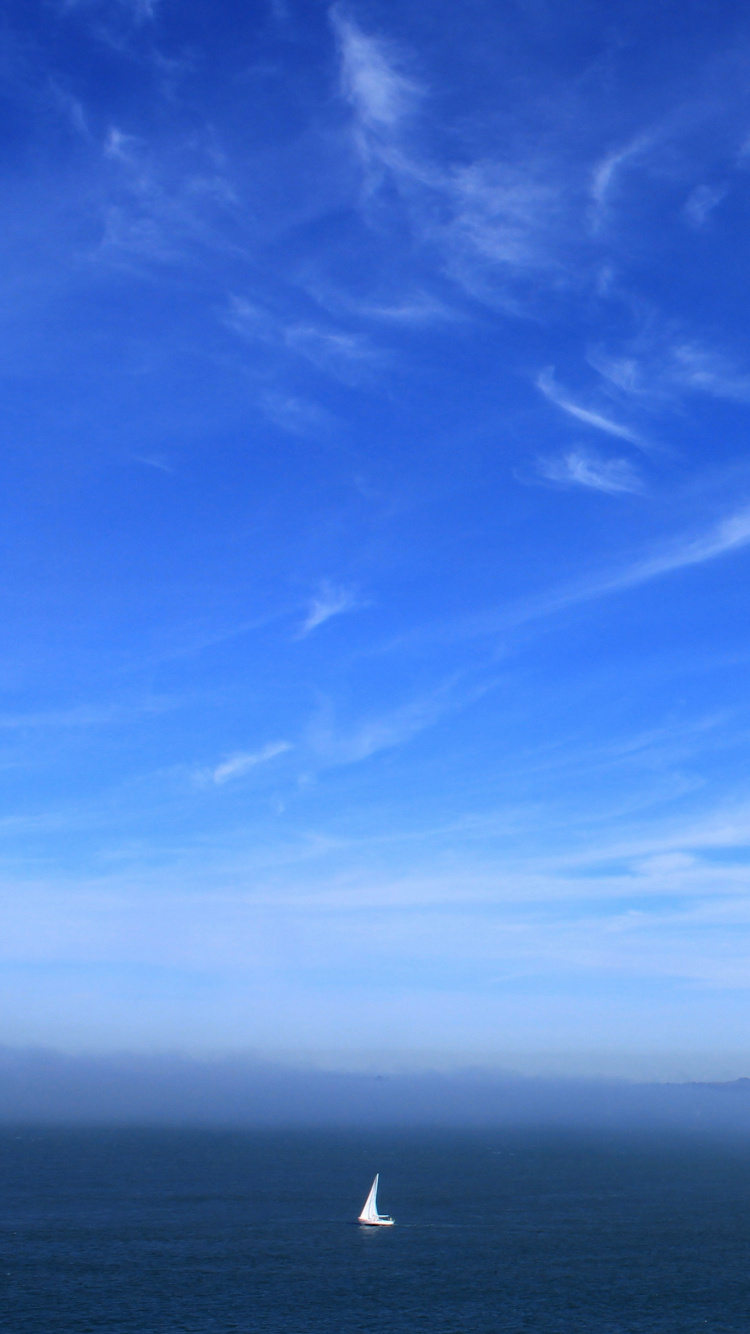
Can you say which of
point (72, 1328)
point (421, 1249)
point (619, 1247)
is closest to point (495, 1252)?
point (421, 1249)

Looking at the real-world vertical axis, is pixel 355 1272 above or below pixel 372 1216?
below

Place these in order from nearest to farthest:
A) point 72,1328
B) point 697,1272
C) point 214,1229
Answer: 1. point 72,1328
2. point 697,1272
3. point 214,1229

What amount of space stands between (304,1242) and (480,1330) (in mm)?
61486

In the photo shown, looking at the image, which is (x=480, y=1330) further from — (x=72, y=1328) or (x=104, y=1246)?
(x=104, y=1246)

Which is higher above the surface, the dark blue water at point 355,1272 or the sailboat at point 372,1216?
the sailboat at point 372,1216

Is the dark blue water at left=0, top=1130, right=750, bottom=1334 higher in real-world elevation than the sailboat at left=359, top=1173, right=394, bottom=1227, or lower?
lower

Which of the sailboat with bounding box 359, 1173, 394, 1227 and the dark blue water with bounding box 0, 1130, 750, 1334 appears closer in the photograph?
the dark blue water with bounding box 0, 1130, 750, 1334

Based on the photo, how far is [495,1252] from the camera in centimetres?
15775

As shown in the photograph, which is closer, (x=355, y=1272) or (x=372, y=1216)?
(x=355, y=1272)

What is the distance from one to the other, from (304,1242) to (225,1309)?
162ft

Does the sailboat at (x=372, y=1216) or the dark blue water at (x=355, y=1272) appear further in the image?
the sailboat at (x=372, y=1216)

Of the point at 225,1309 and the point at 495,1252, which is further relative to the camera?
the point at 495,1252

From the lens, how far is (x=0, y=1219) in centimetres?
17688

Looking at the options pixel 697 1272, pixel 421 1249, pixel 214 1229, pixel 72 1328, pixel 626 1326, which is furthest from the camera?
pixel 214 1229
